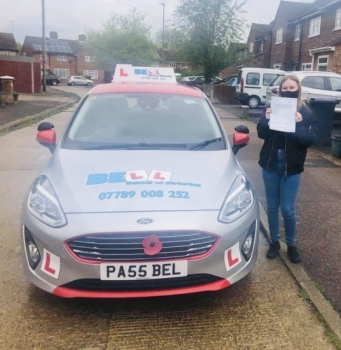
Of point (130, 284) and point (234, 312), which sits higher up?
point (130, 284)

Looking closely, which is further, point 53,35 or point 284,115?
point 53,35

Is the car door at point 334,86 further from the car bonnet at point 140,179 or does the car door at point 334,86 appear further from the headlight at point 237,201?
the headlight at point 237,201

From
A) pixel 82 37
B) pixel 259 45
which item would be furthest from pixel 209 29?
pixel 82 37

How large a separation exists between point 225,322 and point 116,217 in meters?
1.08

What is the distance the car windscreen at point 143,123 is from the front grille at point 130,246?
1326 millimetres

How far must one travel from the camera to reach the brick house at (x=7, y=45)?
241 ft

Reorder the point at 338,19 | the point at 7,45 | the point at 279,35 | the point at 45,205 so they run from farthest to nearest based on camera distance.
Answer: the point at 7,45, the point at 279,35, the point at 338,19, the point at 45,205

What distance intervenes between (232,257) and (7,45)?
80.8 meters

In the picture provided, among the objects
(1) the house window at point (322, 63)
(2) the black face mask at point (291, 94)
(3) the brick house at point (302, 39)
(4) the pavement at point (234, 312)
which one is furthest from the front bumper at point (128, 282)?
(1) the house window at point (322, 63)

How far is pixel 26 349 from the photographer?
2.63 metres

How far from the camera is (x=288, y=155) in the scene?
3658mm

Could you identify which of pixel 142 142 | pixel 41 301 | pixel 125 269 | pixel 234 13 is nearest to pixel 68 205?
pixel 125 269

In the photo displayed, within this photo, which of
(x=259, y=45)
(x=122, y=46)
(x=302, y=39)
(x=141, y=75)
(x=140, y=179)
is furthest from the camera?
(x=122, y=46)

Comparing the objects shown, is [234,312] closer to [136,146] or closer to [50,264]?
[50,264]
